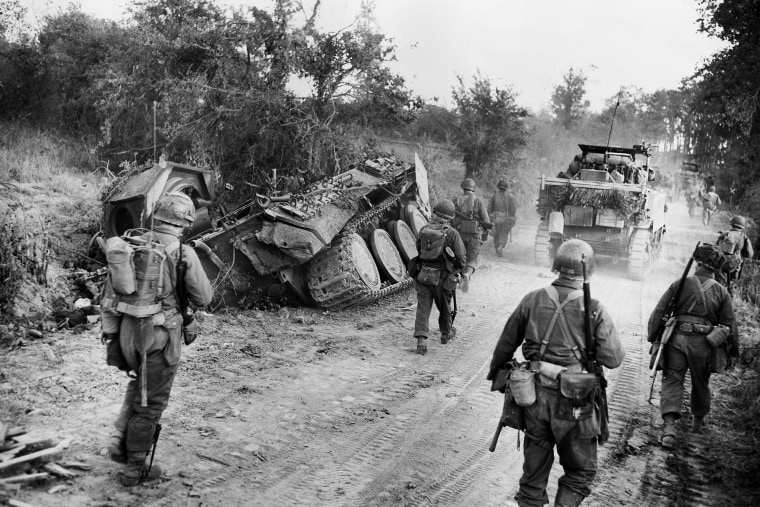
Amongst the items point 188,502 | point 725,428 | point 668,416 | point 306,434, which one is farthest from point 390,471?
point 725,428

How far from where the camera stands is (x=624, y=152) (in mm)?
15633

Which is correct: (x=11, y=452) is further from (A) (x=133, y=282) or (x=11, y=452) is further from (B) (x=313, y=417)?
(B) (x=313, y=417)

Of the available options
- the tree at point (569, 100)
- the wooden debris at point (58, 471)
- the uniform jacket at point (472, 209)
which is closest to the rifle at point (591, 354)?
the wooden debris at point (58, 471)

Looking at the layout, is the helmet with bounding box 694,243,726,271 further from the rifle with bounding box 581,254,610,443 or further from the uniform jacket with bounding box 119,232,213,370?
the uniform jacket with bounding box 119,232,213,370

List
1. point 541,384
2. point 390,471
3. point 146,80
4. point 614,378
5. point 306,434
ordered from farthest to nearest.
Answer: point 146,80
point 614,378
point 306,434
point 390,471
point 541,384

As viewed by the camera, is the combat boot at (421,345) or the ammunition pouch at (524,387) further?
the combat boot at (421,345)

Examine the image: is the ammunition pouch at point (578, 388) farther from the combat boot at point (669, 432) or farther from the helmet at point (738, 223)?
the helmet at point (738, 223)

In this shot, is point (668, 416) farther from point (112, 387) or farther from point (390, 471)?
point (112, 387)

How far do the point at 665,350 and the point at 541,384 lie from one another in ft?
7.98

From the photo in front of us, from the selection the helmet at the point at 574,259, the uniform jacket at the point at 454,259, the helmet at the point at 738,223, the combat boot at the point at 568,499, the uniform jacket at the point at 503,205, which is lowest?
the combat boot at the point at 568,499

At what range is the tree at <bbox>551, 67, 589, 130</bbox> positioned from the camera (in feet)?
124

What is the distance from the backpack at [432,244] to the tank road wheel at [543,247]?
6447 mm

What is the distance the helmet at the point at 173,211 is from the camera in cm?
469

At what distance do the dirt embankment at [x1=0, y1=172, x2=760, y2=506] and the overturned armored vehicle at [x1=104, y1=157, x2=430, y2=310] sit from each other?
2.36ft
